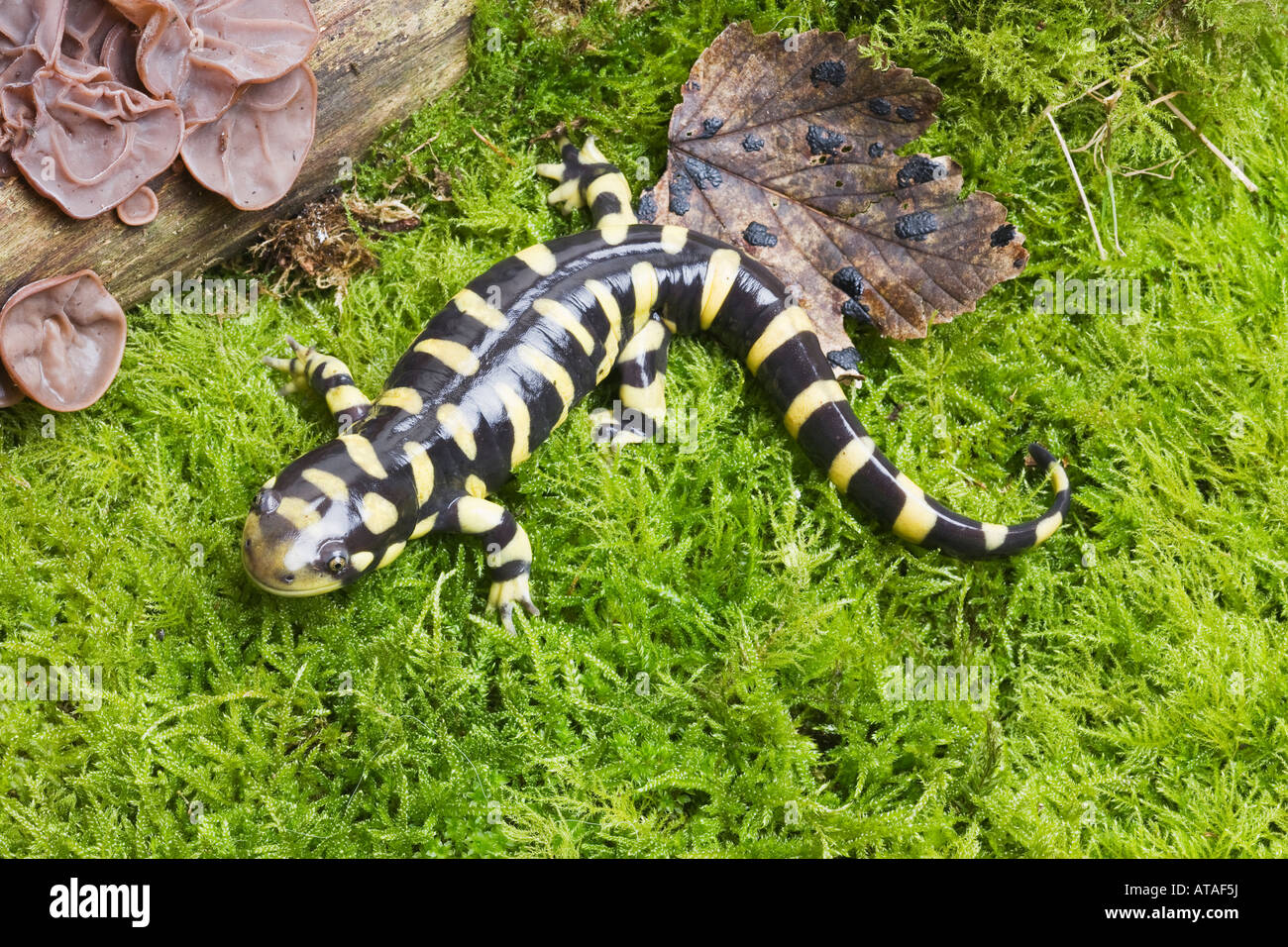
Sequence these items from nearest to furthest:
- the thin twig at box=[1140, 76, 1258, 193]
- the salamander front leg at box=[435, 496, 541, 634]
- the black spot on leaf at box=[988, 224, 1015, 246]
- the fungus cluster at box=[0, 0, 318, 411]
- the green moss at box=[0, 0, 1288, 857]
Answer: the fungus cluster at box=[0, 0, 318, 411], the green moss at box=[0, 0, 1288, 857], the salamander front leg at box=[435, 496, 541, 634], the black spot on leaf at box=[988, 224, 1015, 246], the thin twig at box=[1140, 76, 1258, 193]

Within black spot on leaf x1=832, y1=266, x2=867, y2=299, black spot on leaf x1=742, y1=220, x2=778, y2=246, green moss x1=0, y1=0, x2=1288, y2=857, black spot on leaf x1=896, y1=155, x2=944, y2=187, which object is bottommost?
green moss x1=0, y1=0, x2=1288, y2=857

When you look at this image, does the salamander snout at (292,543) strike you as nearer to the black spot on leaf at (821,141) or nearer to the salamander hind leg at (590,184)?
the salamander hind leg at (590,184)

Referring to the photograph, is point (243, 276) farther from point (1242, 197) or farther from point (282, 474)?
point (1242, 197)

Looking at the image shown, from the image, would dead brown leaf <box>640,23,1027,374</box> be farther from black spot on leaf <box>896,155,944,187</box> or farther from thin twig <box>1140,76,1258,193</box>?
thin twig <box>1140,76,1258,193</box>

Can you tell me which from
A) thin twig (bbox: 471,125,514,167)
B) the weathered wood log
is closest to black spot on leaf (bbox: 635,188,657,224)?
thin twig (bbox: 471,125,514,167)

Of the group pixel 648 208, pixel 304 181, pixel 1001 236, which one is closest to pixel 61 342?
pixel 304 181
